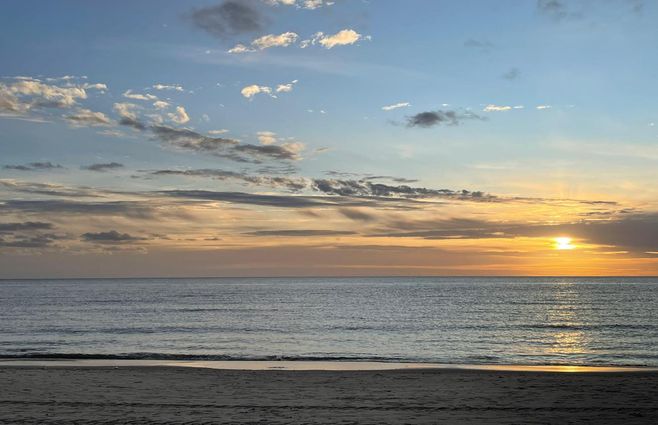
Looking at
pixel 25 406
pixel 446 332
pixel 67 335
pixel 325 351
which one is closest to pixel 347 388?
pixel 25 406

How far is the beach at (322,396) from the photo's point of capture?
15.8m

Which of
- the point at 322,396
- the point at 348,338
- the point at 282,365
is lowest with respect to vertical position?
the point at 348,338

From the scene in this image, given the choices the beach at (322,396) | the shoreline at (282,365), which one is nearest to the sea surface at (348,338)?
the shoreline at (282,365)

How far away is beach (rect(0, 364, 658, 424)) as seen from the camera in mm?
15820

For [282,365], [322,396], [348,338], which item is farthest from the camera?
[348,338]

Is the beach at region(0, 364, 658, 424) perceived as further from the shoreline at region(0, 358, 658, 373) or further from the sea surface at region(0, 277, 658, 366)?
the sea surface at region(0, 277, 658, 366)

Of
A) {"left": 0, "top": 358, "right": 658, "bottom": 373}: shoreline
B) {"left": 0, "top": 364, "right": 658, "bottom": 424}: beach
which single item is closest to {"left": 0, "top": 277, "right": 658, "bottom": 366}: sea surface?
{"left": 0, "top": 358, "right": 658, "bottom": 373}: shoreline

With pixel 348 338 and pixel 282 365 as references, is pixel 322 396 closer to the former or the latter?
pixel 282 365

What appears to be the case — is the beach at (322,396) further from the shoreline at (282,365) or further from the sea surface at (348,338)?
the sea surface at (348,338)

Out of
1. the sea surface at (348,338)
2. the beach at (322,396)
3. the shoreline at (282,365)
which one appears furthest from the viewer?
the sea surface at (348,338)

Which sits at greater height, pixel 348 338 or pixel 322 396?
pixel 322 396

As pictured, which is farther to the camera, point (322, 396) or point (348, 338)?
point (348, 338)

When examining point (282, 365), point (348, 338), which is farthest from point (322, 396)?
point (348, 338)

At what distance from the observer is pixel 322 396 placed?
1925cm
